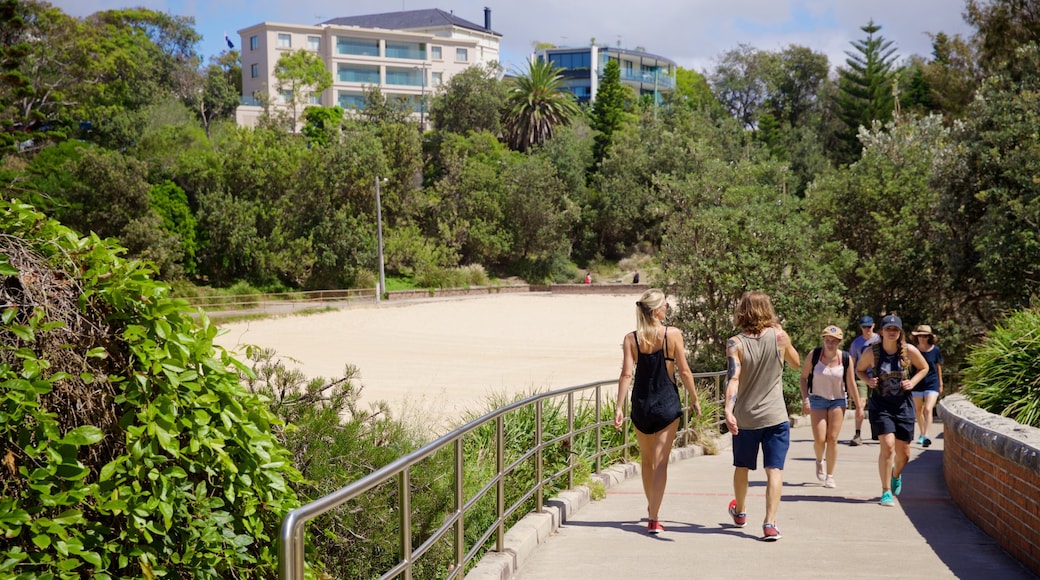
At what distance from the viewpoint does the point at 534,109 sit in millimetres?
83812

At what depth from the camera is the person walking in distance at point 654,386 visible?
730cm

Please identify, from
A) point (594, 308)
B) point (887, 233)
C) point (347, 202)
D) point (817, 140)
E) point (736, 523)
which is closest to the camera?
point (736, 523)

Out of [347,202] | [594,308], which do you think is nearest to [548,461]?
[594,308]

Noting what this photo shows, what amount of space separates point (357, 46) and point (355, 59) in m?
1.31

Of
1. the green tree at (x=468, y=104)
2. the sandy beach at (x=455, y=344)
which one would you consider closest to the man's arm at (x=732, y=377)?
the sandy beach at (x=455, y=344)

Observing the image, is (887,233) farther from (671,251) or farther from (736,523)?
(736,523)

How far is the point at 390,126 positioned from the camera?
70000 millimetres

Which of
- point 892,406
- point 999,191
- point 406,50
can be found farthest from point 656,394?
point 406,50

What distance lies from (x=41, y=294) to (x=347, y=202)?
62325mm

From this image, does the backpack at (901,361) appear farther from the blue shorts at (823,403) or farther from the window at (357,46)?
the window at (357,46)

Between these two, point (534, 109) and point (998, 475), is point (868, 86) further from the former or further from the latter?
point (998, 475)

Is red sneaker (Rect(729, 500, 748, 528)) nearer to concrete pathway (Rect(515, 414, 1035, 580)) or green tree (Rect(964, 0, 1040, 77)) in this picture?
concrete pathway (Rect(515, 414, 1035, 580))

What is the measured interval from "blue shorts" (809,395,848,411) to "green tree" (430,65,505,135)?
73.3 meters

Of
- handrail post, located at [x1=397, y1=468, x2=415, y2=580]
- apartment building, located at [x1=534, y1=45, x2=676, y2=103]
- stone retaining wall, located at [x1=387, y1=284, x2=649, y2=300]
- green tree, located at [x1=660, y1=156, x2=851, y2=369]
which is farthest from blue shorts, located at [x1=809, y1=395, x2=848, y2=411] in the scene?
apartment building, located at [x1=534, y1=45, x2=676, y2=103]
